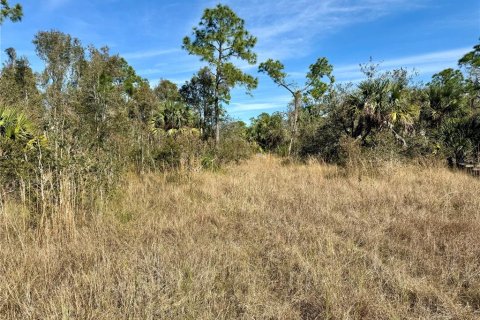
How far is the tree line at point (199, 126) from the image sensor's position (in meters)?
4.21

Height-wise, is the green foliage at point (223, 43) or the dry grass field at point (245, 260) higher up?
the green foliage at point (223, 43)

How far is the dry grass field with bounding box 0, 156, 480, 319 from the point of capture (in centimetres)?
226

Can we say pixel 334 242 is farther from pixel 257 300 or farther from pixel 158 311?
pixel 158 311

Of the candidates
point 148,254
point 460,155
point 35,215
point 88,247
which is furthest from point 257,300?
point 460,155

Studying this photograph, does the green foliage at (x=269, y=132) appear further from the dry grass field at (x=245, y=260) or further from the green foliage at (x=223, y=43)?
the dry grass field at (x=245, y=260)

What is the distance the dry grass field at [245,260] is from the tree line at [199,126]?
1.99 ft

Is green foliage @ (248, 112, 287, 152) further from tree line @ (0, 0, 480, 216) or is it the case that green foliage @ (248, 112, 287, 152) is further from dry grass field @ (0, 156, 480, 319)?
dry grass field @ (0, 156, 480, 319)

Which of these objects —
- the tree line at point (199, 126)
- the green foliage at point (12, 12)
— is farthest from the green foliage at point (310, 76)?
the green foliage at point (12, 12)

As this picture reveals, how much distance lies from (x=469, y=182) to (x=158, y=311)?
308 inches

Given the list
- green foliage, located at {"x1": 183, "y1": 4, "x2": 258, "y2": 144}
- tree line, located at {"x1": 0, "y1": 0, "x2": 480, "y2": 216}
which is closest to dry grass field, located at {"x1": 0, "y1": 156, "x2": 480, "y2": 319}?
tree line, located at {"x1": 0, "y1": 0, "x2": 480, "y2": 216}

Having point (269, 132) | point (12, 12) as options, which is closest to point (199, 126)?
point (269, 132)

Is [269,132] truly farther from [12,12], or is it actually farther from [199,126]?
[12,12]

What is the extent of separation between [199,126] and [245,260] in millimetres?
21116

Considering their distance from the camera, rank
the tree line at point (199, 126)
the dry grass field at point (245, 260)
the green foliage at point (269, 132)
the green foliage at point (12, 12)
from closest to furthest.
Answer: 1. the dry grass field at point (245, 260)
2. the tree line at point (199, 126)
3. the green foliage at point (12, 12)
4. the green foliage at point (269, 132)
